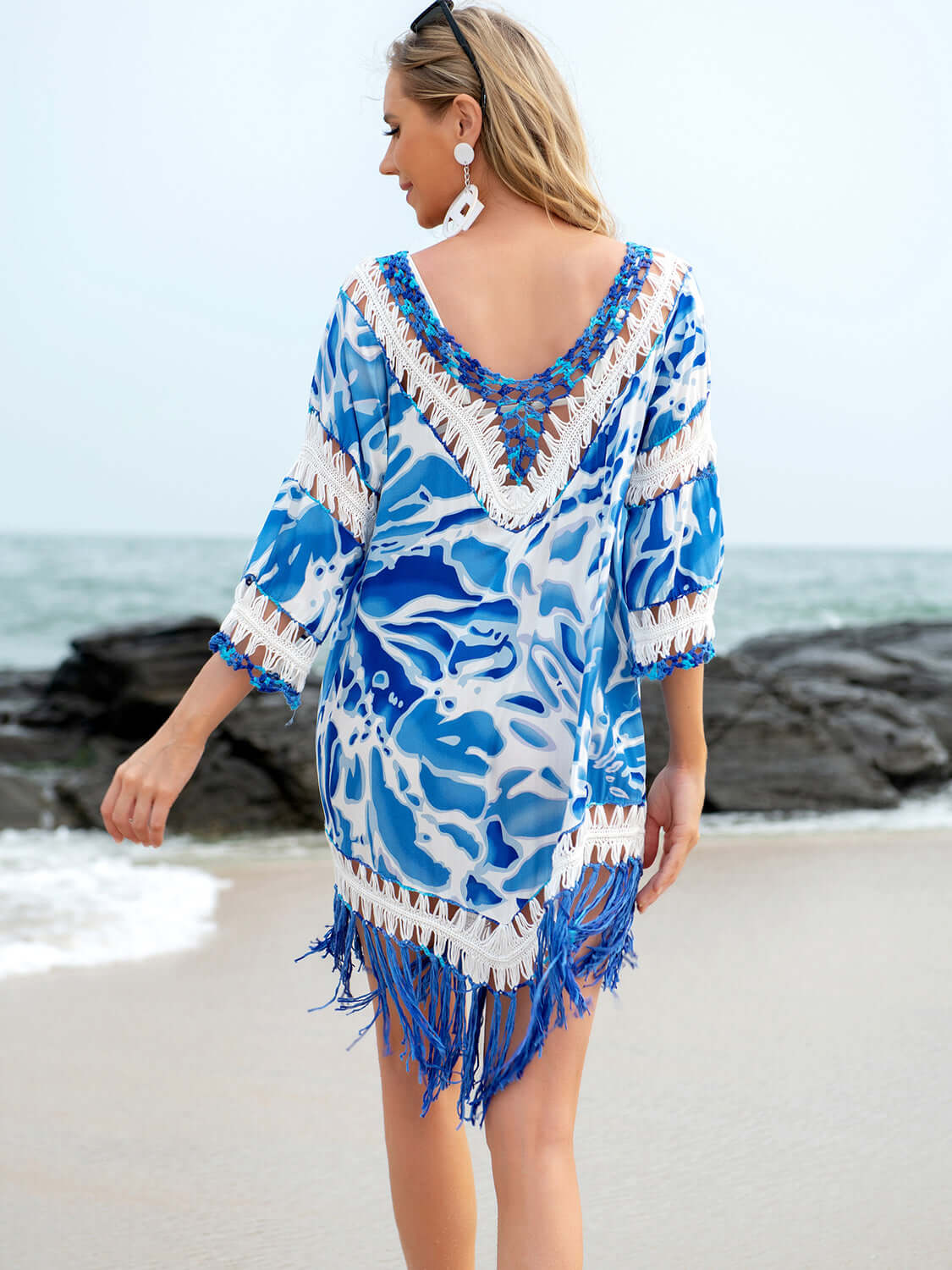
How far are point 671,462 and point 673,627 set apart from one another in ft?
0.66

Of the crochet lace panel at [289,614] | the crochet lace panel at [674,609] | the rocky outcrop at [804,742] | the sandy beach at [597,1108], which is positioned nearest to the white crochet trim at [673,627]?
the crochet lace panel at [674,609]

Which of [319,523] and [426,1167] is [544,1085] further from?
[319,523]

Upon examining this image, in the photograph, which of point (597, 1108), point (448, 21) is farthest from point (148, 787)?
point (597, 1108)

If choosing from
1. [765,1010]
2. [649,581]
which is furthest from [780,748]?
[649,581]

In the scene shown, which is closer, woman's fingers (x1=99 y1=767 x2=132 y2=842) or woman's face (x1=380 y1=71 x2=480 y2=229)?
woman's fingers (x1=99 y1=767 x2=132 y2=842)

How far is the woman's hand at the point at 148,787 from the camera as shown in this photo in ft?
4.65

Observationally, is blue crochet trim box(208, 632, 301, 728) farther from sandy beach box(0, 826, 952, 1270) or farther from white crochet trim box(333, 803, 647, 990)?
sandy beach box(0, 826, 952, 1270)

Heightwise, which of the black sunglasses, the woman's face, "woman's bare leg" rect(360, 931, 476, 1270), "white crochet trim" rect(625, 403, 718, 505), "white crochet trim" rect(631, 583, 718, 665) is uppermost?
the black sunglasses

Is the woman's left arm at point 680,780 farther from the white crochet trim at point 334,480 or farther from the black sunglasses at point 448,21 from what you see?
the black sunglasses at point 448,21

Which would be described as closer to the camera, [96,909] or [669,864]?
[669,864]

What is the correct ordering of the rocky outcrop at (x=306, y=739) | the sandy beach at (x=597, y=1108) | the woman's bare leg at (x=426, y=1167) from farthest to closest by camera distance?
the rocky outcrop at (x=306, y=739)
the sandy beach at (x=597, y=1108)
the woman's bare leg at (x=426, y=1167)

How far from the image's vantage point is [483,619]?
1.49 m

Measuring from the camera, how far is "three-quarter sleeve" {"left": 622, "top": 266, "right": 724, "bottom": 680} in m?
1.56

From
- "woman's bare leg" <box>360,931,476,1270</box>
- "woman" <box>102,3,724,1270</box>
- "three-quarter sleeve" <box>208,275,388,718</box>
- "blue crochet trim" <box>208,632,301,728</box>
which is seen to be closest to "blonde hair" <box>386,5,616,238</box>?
"woman" <box>102,3,724,1270</box>
